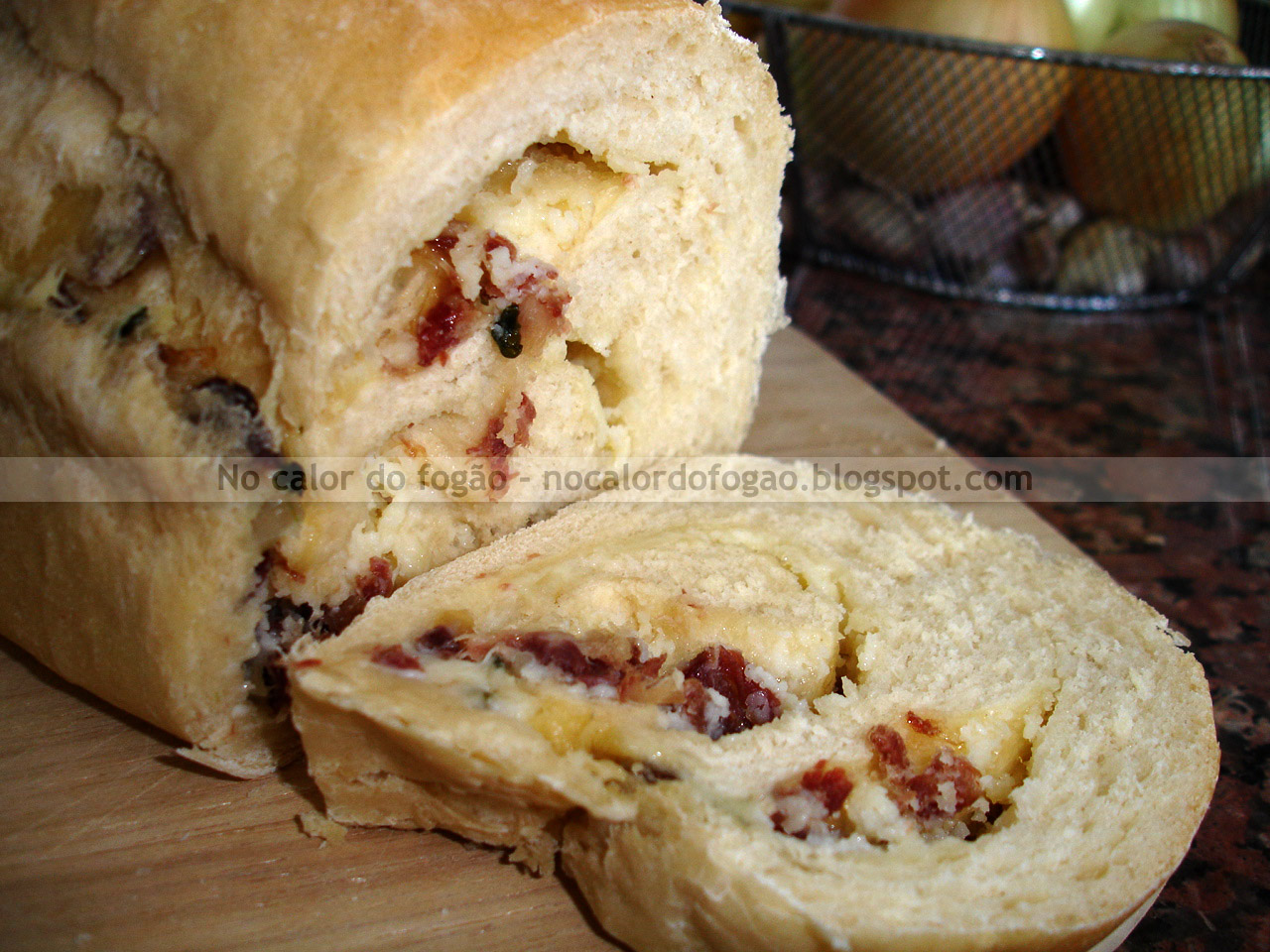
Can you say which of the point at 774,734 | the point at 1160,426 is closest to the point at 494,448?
the point at 774,734

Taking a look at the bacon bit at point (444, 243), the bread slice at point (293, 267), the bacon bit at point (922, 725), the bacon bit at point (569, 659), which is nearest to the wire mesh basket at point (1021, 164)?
the bread slice at point (293, 267)

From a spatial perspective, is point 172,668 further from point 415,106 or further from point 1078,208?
point 1078,208

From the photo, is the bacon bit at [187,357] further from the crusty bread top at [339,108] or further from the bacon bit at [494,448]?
the bacon bit at [494,448]

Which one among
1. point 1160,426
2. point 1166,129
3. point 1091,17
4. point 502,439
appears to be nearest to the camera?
point 502,439

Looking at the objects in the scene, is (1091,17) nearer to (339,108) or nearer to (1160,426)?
(1160,426)

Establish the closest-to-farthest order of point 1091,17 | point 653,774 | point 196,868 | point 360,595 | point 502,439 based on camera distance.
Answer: point 653,774 → point 196,868 → point 360,595 → point 502,439 → point 1091,17

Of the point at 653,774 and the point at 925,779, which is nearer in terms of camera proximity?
the point at 653,774

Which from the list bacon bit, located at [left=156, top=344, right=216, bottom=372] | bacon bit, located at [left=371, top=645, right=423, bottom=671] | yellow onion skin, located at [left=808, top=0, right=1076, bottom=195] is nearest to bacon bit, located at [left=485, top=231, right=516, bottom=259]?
bacon bit, located at [left=156, top=344, right=216, bottom=372]
